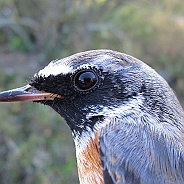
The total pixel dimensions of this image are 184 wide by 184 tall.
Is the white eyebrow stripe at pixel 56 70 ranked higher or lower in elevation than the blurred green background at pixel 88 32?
lower

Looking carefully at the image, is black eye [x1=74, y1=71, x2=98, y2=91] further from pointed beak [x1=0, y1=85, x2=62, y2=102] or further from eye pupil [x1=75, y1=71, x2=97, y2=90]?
pointed beak [x1=0, y1=85, x2=62, y2=102]

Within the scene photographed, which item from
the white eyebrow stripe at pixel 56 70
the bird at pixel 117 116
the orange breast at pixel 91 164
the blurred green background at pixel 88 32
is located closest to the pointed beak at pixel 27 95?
the bird at pixel 117 116

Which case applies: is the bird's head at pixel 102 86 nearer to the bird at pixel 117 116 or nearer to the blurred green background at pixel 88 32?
the bird at pixel 117 116

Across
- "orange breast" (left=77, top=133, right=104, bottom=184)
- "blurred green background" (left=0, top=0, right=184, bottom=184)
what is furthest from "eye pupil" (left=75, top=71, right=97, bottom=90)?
"blurred green background" (left=0, top=0, right=184, bottom=184)

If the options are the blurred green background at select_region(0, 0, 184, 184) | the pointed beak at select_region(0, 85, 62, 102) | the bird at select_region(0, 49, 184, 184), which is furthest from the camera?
the blurred green background at select_region(0, 0, 184, 184)

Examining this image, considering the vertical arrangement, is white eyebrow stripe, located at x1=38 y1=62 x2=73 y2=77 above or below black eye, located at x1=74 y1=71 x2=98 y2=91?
above

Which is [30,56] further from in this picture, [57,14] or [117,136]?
[117,136]
